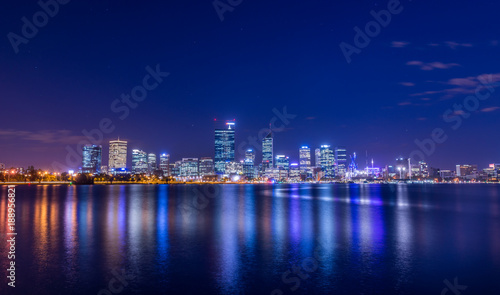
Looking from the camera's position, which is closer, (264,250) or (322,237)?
(264,250)

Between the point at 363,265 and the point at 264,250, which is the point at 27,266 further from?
the point at 363,265

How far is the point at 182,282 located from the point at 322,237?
15.0m

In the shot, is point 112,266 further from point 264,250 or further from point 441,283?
point 441,283

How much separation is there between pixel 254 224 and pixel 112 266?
19167 mm

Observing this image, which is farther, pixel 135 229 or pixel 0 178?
pixel 0 178

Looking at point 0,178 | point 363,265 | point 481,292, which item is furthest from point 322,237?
point 0,178

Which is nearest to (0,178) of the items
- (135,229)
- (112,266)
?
(135,229)

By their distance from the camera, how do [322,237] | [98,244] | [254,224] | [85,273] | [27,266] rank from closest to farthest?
1. [85,273]
2. [27,266]
3. [98,244]
4. [322,237]
5. [254,224]

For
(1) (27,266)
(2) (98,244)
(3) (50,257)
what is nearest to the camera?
(1) (27,266)

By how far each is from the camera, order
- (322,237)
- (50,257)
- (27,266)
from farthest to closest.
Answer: (322,237)
(50,257)
(27,266)

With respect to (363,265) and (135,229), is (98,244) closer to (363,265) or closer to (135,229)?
(135,229)

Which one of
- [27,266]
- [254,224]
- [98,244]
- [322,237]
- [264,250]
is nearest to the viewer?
[27,266]

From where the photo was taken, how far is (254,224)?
1447 inches

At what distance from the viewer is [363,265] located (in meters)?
19.7
